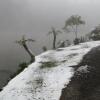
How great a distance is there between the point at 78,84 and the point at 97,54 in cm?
988

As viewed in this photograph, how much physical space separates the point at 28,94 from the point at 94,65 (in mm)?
7775

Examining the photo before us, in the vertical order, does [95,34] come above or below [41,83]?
above

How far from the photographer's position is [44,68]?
86.1 feet

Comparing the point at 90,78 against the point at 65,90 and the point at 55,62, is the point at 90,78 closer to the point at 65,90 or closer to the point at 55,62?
the point at 65,90

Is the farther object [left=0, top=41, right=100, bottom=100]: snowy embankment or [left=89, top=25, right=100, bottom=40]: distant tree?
[left=89, top=25, right=100, bottom=40]: distant tree

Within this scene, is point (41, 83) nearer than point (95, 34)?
Yes

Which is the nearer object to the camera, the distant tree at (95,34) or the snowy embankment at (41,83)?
the snowy embankment at (41,83)

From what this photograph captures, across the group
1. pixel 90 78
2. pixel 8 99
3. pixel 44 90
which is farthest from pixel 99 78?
pixel 8 99

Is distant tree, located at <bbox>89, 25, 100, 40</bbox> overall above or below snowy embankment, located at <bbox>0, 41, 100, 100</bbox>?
above

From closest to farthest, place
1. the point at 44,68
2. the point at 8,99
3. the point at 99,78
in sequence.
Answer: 1. the point at 8,99
2. the point at 99,78
3. the point at 44,68

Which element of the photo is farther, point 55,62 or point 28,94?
point 55,62

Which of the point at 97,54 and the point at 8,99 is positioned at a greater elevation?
the point at 97,54

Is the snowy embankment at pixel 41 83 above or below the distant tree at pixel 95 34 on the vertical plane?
below

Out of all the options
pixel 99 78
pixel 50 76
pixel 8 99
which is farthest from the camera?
pixel 50 76
